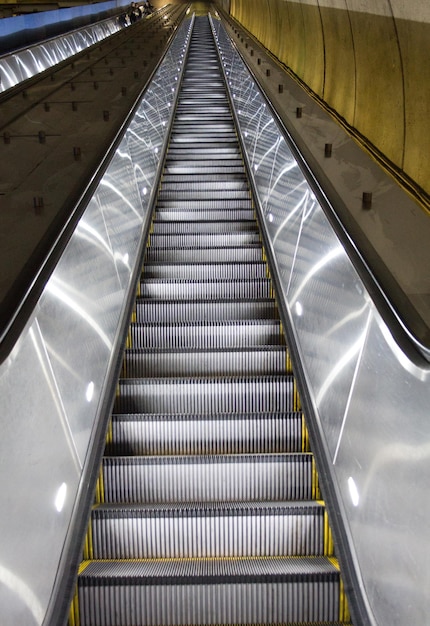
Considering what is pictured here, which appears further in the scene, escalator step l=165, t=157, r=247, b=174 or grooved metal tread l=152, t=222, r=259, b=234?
escalator step l=165, t=157, r=247, b=174

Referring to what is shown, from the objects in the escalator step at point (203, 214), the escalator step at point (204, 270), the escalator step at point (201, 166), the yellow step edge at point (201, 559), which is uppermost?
the escalator step at point (201, 166)

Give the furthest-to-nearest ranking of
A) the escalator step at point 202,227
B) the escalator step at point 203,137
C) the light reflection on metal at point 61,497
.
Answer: the escalator step at point 203,137 < the escalator step at point 202,227 < the light reflection on metal at point 61,497

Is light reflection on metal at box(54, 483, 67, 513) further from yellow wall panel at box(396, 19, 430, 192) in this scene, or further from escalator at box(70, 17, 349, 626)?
yellow wall panel at box(396, 19, 430, 192)

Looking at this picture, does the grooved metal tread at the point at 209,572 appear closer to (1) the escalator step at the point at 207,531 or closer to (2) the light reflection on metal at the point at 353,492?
(1) the escalator step at the point at 207,531

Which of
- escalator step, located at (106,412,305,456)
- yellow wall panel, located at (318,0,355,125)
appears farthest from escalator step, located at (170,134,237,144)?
escalator step, located at (106,412,305,456)

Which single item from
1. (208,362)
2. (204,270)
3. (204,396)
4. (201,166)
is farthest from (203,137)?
(204,396)

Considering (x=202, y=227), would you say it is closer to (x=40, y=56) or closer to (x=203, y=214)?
(x=203, y=214)

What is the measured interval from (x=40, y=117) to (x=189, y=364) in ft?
9.78

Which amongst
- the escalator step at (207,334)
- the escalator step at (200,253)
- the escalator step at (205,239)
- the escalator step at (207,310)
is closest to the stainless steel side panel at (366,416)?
the escalator step at (207,334)

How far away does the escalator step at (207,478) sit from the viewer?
136 inches

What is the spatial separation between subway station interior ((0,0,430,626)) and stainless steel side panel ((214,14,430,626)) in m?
0.01

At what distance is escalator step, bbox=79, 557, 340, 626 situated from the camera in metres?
2.80

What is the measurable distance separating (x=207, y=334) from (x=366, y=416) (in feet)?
7.81

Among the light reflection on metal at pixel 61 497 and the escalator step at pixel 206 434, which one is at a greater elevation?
the light reflection on metal at pixel 61 497
